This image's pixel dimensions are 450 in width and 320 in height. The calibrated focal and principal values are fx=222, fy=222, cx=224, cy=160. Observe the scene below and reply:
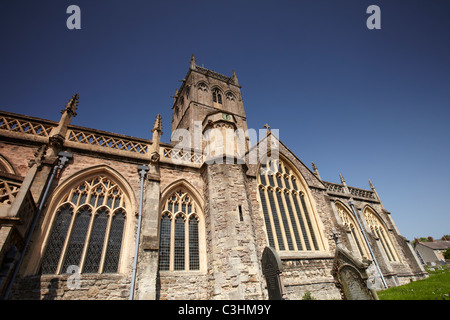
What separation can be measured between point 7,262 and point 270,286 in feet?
28.3

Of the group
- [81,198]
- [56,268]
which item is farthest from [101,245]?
[81,198]

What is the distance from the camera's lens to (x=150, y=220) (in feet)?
30.5

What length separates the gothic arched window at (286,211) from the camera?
12.4m

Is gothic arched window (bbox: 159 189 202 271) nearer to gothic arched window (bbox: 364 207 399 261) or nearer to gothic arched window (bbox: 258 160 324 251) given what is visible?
gothic arched window (bbox: 258 160 324 251)

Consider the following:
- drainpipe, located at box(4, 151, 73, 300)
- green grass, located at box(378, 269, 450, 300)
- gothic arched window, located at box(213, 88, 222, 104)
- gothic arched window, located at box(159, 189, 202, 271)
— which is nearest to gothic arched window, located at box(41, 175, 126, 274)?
drainpipe, located at box(4, 151, 73, 300)

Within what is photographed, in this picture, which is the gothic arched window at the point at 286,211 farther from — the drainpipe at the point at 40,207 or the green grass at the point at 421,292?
the drainpipe at the point at 40,207

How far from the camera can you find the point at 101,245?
29.1ft

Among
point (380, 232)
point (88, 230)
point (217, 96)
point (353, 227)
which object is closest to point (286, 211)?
point (353, 227)

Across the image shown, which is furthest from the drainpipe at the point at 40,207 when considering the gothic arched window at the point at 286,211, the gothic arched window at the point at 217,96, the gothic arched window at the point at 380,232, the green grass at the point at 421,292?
the gothic arched window at the point at 380,232

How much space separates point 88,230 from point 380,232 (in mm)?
22077
